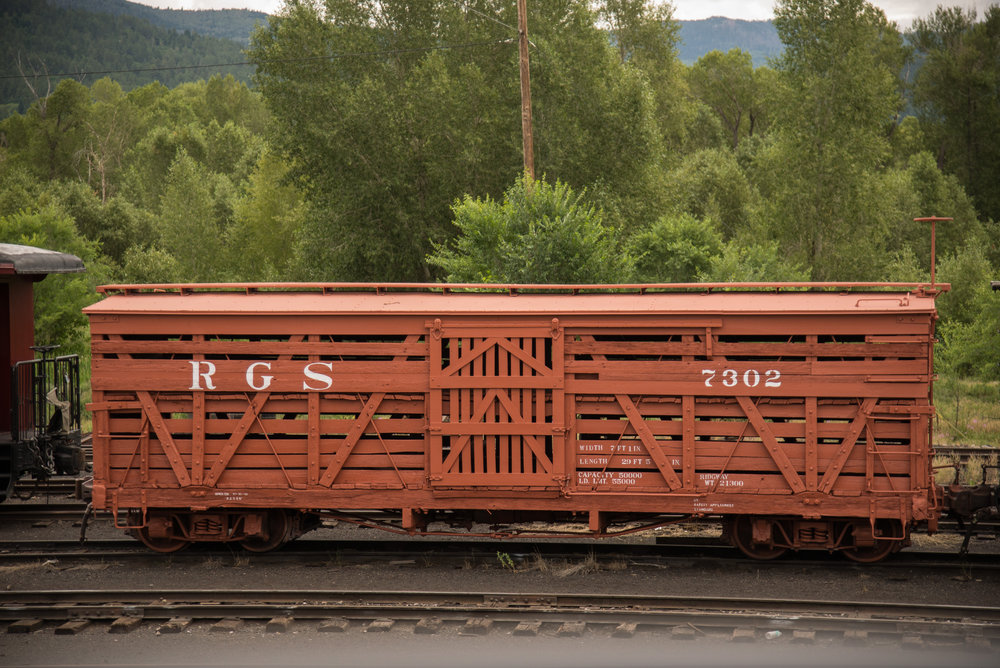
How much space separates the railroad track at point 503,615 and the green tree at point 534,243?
969 centimetres

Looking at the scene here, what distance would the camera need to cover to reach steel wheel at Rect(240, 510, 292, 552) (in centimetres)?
1188

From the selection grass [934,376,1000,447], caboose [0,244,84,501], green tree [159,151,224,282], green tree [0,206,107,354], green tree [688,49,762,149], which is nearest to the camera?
caboose [0,244,84,501]

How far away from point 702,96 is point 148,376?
65.6m

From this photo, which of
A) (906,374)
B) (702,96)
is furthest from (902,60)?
(906,374)

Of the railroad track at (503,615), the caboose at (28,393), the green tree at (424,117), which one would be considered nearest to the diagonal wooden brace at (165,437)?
the railroad track at (503,615)

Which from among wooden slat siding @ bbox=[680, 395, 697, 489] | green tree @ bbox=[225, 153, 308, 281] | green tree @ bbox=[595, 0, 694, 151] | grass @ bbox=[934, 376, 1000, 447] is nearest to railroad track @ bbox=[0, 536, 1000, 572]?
wooden slat siding @ bbox=[680, 395, 697, 489]

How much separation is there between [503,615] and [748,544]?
352 cm

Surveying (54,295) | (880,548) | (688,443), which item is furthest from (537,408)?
(54,295)

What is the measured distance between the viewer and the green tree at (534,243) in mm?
18828

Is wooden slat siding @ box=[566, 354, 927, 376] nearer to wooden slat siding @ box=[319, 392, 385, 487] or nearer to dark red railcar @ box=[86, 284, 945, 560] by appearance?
dark red railcar @ box=[86, 284, 945, 560]

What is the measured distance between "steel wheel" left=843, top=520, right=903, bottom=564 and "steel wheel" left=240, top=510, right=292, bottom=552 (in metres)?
7.12

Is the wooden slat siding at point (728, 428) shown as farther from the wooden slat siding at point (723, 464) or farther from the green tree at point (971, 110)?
the green tree at point (971, 110)

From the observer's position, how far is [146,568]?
1164cm

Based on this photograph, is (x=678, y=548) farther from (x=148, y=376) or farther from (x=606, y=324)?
(x=148, y=376)
